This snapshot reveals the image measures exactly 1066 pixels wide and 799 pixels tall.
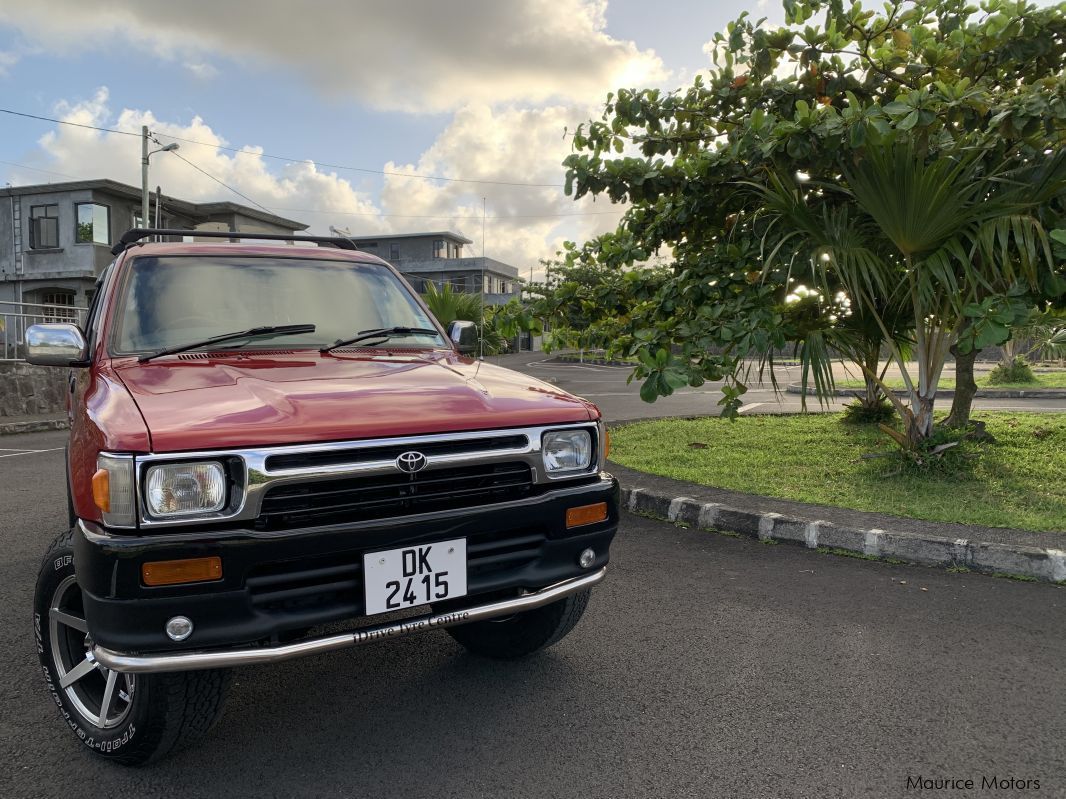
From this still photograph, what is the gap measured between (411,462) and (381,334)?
119 centimetres

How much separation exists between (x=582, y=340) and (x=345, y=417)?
6.37 meters

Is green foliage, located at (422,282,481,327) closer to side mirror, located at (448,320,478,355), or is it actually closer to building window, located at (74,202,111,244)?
building window, located at (74,202,111,244)

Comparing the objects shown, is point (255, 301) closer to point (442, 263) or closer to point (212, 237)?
Result: point (212, 237)

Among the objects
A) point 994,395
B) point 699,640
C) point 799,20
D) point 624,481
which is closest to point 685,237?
point 799,20

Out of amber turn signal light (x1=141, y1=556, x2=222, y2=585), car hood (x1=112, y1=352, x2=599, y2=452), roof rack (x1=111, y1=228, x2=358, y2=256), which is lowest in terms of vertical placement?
amber turn signal light (x1=141, y1=556, x2=222, y2=585)

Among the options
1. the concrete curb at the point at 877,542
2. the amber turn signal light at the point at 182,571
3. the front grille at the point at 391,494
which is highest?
the front grille at the point at 391,494

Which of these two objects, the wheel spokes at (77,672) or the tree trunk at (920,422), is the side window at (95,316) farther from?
the tree trunk at (920,422)

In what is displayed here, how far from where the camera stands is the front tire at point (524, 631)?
2863 mm

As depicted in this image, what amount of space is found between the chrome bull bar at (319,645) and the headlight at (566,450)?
394 millimetres

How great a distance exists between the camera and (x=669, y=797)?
2.09m

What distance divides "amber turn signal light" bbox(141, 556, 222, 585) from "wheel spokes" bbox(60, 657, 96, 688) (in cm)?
69

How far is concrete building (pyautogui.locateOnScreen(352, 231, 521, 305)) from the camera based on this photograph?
52.0 m

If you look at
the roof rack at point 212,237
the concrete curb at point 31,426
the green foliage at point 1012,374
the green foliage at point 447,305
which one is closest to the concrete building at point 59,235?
the green foliage at point 447,305

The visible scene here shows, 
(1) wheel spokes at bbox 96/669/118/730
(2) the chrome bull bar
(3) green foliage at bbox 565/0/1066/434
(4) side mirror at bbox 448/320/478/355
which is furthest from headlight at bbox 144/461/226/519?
(3) green foliage at bbox 565/0/1066/434
